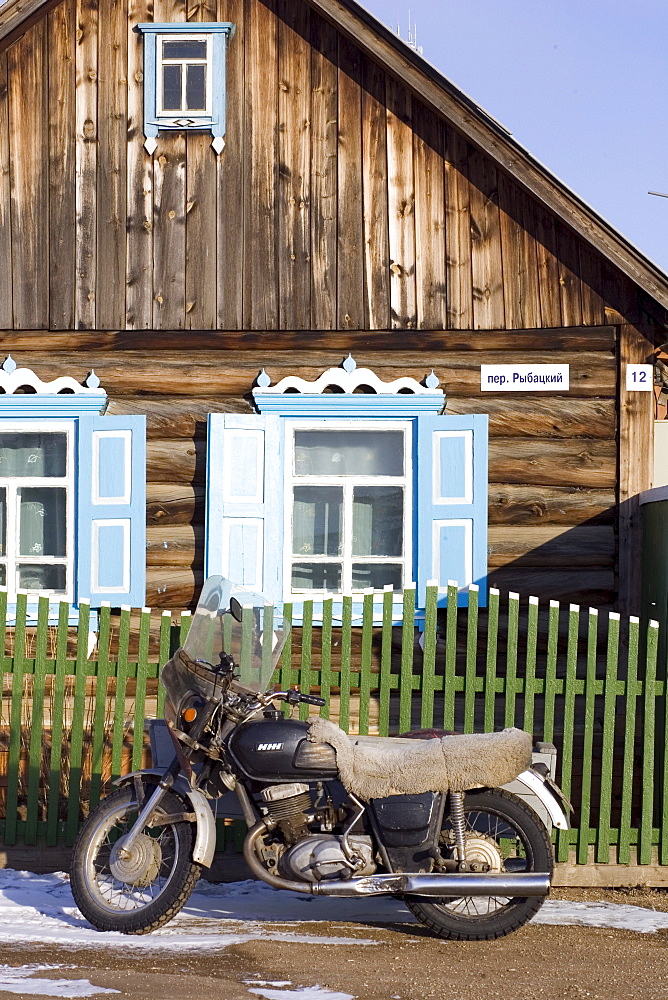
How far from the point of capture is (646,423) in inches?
290

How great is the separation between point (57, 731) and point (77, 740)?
119mm

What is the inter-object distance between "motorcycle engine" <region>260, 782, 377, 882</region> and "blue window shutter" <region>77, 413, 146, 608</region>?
3290mm

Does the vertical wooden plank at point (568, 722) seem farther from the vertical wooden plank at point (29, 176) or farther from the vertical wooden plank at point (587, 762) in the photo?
the vertical wooden plank at point (29, 176)

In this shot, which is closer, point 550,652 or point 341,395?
point 550,652

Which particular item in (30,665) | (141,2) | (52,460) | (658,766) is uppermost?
(141,2)

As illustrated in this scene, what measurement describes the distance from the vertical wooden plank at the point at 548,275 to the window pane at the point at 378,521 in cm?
167

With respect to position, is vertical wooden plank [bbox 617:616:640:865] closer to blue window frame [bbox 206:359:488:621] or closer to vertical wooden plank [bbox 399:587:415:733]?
vertical wooden plank [bbox 399:587:415:733]

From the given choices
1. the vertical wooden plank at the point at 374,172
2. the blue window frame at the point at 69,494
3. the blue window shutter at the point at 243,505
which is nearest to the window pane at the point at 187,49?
the vertical wooden plank at the point at 374,172

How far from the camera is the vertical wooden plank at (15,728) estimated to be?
542 centimetres

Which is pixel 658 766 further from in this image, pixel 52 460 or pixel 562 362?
pixel 52 460

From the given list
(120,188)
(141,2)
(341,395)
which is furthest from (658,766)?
(141,2)

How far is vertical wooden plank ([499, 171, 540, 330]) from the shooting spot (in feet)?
24.3

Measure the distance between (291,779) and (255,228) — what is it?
456 cm

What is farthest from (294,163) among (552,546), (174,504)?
(552,546)
